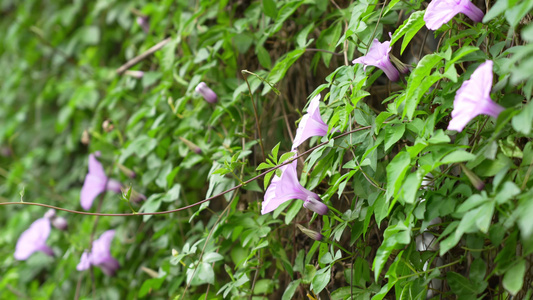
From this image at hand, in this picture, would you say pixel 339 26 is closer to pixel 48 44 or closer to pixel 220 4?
pixel 220 4

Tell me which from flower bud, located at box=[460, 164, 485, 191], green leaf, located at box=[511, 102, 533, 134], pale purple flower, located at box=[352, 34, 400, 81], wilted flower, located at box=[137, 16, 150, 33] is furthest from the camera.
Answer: wilted flower, located at box=[137, 16, 150, 33]

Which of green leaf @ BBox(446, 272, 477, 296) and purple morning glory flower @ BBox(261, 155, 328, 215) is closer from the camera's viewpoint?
green leaf @ BBox(446, 272, 477, 296)

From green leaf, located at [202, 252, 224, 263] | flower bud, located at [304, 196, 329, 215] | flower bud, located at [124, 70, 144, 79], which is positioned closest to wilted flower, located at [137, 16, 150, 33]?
flower bud, located at [124, 70, 144, 79]

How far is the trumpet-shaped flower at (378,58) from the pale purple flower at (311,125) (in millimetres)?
100

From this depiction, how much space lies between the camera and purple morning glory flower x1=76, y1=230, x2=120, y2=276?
1.35 metres

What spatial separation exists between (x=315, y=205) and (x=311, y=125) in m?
0.14

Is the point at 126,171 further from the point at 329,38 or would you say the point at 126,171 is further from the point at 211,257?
the point at 329,38

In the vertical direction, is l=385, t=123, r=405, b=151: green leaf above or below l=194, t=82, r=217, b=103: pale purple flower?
above

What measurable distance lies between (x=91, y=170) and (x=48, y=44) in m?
0.76

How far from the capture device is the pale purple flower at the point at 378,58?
2.63 feet

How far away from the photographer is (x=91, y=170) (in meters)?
1.44

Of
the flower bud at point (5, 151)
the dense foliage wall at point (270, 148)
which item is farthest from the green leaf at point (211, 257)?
the flower bud at point (5, 151)

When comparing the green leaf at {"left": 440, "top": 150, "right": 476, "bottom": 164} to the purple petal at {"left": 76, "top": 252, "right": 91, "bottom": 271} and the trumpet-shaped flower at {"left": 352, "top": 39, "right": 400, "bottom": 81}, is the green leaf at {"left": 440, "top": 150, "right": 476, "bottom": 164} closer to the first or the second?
the trumpet-shaped flower at {"left": 352, "top": 39, "right": 400, "bottom": 81}

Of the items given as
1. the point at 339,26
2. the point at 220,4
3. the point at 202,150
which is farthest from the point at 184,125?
the point at 339,26
